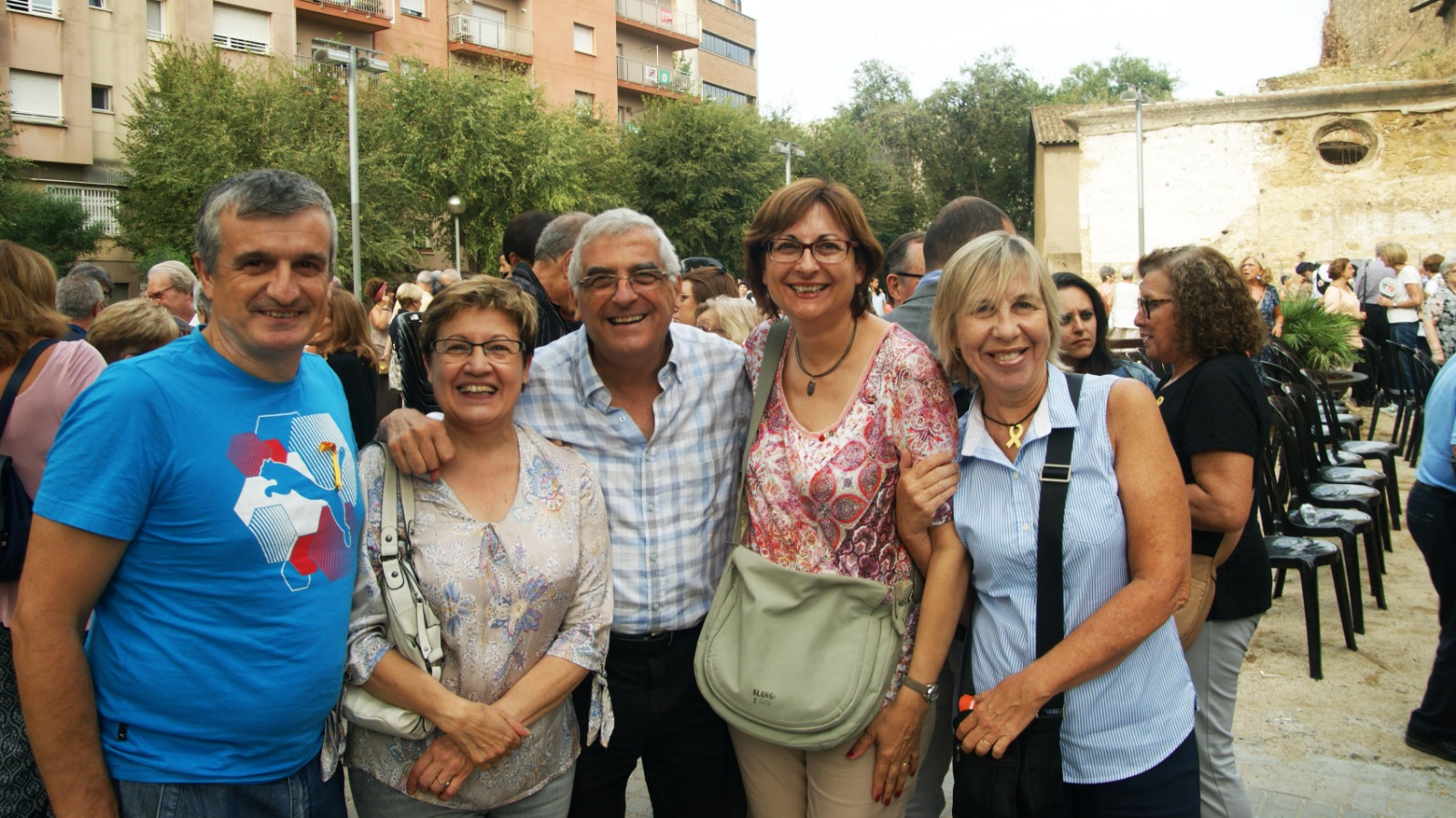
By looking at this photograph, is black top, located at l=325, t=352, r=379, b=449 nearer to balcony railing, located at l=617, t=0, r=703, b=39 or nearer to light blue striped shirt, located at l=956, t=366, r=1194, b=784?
light blue striped shirt, located at l=956, t=366, r=1194, b=784

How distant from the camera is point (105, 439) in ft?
5.92

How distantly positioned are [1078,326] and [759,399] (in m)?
1.77

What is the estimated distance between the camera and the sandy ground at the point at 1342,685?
4008mm

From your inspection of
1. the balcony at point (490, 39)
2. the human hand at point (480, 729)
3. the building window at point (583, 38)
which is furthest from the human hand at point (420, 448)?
the building window at point (583, 38)

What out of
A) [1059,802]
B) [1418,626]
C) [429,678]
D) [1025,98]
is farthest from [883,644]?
[1025,98]

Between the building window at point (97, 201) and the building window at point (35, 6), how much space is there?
4416mm

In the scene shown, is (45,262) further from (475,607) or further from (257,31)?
(257,31)

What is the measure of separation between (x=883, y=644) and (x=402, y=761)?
1189 mm

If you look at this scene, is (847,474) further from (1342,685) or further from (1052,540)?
(1342,685)

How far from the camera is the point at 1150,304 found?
313 cm

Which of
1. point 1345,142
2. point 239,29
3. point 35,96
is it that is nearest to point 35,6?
point 35,96

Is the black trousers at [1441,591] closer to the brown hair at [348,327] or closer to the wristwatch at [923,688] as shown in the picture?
the wristwatch at [923,688]

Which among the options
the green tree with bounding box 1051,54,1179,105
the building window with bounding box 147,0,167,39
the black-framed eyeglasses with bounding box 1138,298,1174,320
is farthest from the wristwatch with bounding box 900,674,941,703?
the green tree with bounding box 1051,54,1179,105

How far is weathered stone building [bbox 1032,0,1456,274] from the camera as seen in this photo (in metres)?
23.2
